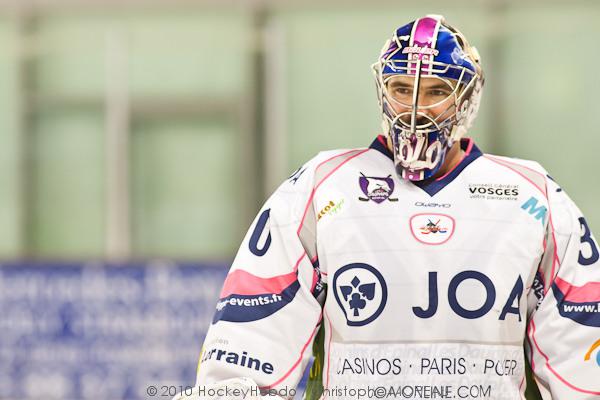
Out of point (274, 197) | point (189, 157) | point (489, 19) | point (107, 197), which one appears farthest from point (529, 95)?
point (274, 197)

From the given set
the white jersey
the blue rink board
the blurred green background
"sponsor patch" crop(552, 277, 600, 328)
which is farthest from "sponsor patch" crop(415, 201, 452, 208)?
the blurred green background

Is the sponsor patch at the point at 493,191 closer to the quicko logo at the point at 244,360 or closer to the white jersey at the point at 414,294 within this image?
the white jersey at the point at 414,294

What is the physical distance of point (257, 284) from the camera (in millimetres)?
2703

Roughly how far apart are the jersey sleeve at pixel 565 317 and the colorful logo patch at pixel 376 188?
0.40 m

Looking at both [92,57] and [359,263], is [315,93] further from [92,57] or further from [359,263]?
[359,263]

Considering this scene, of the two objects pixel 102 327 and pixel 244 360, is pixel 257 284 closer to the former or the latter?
pixel 244 360

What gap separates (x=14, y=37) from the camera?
26.8 ft

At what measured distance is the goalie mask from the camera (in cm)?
275

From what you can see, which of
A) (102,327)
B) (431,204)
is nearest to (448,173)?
(431,204)

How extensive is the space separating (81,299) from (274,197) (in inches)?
181

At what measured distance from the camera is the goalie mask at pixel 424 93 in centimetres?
275

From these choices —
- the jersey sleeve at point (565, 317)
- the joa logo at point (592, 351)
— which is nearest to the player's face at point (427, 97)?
the jersey sleeve at point (565, 317)

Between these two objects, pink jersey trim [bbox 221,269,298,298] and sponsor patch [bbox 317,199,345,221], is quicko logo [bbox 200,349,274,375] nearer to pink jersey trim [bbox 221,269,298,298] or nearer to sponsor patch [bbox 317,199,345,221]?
pink jersey trim [bbox 221,269,298,298]

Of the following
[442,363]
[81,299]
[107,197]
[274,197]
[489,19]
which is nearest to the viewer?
[442,363]
